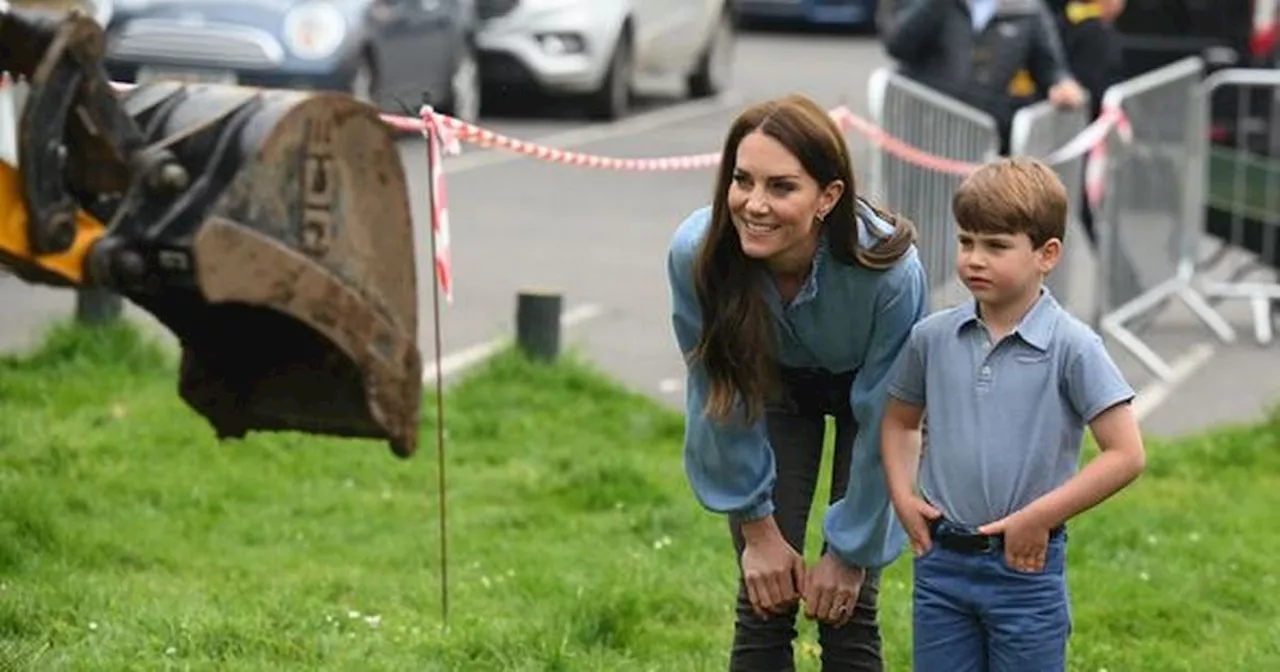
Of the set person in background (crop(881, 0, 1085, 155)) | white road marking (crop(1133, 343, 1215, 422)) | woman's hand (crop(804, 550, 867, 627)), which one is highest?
woman's hand (crop(804, 550, 867, 627))

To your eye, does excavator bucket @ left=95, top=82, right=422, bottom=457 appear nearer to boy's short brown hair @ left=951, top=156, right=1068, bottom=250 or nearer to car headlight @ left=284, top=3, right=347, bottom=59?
boy's short brown hair @ left=951, top=156, right=1068, bottom=250

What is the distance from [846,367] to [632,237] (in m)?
11.5

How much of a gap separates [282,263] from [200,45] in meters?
14.7

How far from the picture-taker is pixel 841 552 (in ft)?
17.6

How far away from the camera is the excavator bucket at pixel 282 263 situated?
183 inches

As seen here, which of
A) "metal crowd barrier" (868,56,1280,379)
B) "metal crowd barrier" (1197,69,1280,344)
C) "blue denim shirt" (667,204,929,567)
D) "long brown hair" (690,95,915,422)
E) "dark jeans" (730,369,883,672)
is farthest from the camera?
"metal crowd barrier" (1197,69,1280,344)

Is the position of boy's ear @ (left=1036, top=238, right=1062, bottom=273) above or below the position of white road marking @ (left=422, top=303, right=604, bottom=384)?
above

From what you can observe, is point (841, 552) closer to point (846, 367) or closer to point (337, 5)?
point (846, 367)

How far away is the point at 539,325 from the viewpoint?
1085 cm

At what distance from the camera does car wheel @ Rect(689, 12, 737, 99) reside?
2636cm

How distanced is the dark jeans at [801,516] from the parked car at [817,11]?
28.1 metres

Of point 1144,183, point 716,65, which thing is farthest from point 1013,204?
point 716,65

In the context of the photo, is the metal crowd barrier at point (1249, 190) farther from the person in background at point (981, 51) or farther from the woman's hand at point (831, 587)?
the woman's hand at point (831, 587)

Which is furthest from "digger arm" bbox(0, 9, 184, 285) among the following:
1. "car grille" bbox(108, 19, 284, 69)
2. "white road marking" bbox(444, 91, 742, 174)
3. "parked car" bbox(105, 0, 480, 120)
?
"white road marking" bbox(444, 91, 742, 174)
